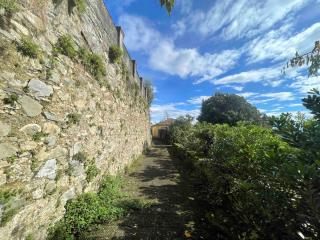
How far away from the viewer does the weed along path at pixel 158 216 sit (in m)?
3.07

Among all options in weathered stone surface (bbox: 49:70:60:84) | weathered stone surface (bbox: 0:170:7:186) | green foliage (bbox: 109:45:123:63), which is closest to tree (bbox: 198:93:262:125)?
green foliage (bbox: 109:45:123:63)

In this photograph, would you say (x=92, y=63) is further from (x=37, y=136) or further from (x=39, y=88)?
(x=37, y=136)

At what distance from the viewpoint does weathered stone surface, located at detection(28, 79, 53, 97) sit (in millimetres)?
2519

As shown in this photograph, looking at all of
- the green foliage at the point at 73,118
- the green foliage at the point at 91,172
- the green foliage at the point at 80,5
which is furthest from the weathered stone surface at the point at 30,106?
the green foliage at the point at 80,5

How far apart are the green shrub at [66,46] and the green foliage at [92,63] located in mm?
351

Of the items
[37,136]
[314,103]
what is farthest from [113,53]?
[314,103]

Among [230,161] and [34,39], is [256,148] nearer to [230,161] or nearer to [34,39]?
[230,161]

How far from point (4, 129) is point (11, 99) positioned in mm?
360

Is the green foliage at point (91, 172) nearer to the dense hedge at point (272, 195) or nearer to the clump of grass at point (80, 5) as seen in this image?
the dense hedge at point (272, 195)

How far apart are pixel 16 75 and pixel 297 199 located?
3.24 metres

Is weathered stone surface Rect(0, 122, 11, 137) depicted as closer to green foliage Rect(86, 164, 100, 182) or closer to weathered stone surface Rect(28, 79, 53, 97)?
weathered stone surface Rect(28, 79, 53, 97)

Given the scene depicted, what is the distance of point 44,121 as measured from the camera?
8.85ft

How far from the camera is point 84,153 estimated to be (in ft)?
12.5

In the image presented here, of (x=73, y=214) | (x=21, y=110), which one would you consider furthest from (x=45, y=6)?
(x=73, y=214)
